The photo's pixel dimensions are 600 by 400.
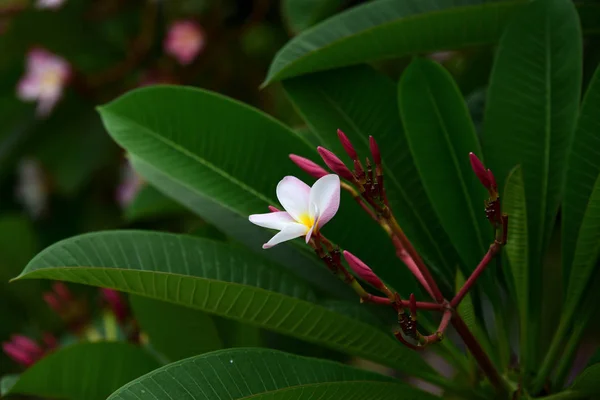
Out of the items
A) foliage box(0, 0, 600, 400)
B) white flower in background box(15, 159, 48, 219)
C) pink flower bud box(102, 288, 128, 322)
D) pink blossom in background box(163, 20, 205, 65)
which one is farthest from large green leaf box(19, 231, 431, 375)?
white flower in background box(15, 159, 48, 219)

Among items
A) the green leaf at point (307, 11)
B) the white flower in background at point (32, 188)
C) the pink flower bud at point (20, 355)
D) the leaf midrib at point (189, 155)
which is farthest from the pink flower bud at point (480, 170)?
the white flower in background at point (32, 188)

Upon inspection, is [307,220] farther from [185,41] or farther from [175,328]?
[185,41]

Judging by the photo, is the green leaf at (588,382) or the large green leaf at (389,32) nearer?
the green leaf at (588,382)

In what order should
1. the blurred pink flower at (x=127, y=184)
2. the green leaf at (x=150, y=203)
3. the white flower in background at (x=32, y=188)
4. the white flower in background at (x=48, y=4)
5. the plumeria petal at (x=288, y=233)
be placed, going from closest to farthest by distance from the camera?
the plumeria petal at (x=288, y=233) < the green leaf at (x=150, y=203) < the white flower in background at (x=48, y=4) < the blurred pink flower at (x=127, y=184) < the white flower in background at (x=32, y=188)

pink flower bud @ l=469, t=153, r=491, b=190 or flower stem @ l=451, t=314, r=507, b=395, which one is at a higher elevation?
pink flower bud @ l=469, t=153, r=491, b=190

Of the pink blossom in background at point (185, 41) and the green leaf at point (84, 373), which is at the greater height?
the pink blossom in background at point (185, 41)

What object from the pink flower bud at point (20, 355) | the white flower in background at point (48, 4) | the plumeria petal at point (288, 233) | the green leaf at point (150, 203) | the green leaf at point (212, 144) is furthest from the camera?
the white flower in background at point (48, 4)

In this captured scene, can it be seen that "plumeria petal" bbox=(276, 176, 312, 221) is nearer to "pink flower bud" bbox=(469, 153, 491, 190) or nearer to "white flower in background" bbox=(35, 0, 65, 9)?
"pink flower bud" bbox=(469, 153, 491, 190)

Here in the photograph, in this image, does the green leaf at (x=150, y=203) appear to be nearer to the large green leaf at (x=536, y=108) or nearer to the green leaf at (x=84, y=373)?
the green leaf at (x=84, y=373)
